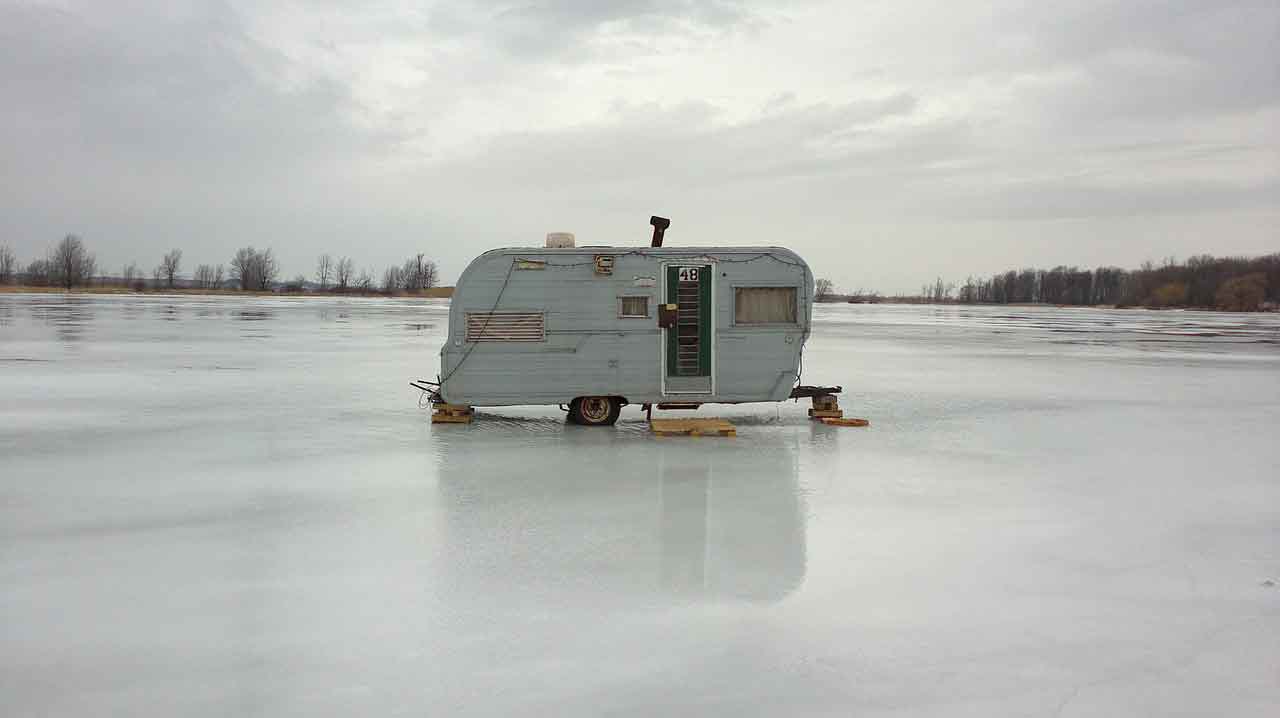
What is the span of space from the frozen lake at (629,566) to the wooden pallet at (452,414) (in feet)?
1.47

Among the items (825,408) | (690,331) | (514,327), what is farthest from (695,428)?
(514,327)

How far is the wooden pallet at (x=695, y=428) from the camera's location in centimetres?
1488

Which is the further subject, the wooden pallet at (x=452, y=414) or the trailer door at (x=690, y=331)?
the trailer door at (x=690, y=331)

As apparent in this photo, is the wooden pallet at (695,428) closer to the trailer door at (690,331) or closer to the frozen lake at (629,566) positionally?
the frozen lake at (629,566)

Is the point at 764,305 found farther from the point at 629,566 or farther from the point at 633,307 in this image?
the point at 629,566

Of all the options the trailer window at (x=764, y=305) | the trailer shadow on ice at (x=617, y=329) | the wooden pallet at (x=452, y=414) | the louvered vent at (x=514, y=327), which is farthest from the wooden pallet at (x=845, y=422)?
the wooden pallet at (x=452, y=414)

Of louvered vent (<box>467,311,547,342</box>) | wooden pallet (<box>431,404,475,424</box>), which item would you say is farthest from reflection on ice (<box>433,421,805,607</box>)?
louvered vent (<box>467,311,547,342</box>)

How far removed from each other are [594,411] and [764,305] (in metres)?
3.41

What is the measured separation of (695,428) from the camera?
14953 millimetres

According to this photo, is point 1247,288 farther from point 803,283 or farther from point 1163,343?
point 803,283

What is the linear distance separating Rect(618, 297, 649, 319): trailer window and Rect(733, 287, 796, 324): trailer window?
5.01 ft

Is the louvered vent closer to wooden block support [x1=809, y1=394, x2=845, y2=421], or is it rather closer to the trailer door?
the trailer door

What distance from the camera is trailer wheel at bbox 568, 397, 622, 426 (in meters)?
16.0

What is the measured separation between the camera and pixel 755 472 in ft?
38.3
